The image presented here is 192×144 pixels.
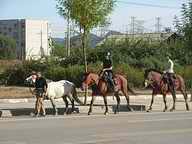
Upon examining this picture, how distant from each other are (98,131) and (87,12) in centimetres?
1309

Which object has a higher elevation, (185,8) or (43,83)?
(185,8)

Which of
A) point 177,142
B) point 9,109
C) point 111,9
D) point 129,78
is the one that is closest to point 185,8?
point 111,9

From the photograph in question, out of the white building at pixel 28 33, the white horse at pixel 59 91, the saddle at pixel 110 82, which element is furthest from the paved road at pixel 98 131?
the white building at pixel 28 33

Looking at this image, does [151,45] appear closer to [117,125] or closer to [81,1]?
[81,1]

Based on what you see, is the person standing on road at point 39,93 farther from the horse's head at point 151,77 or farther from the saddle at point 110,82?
the horse's head at point 151,77

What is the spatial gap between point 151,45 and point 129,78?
801 cm

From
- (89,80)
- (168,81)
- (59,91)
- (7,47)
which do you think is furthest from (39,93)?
(7,47)

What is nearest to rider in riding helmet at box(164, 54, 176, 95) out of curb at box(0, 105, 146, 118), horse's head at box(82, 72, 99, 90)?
curb at box(0, 105, 146, 118)

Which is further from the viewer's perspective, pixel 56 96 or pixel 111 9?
pixel 111 9

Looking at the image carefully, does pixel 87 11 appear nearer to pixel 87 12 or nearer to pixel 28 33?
pixel 87 12

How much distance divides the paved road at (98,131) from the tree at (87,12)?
839 centimetres

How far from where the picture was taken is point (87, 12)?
30172mm

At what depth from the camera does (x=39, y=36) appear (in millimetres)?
145125

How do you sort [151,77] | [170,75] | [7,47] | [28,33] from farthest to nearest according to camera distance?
1. [28,33]
2. [7,47]
3. [170,75]
4. [151,77]
